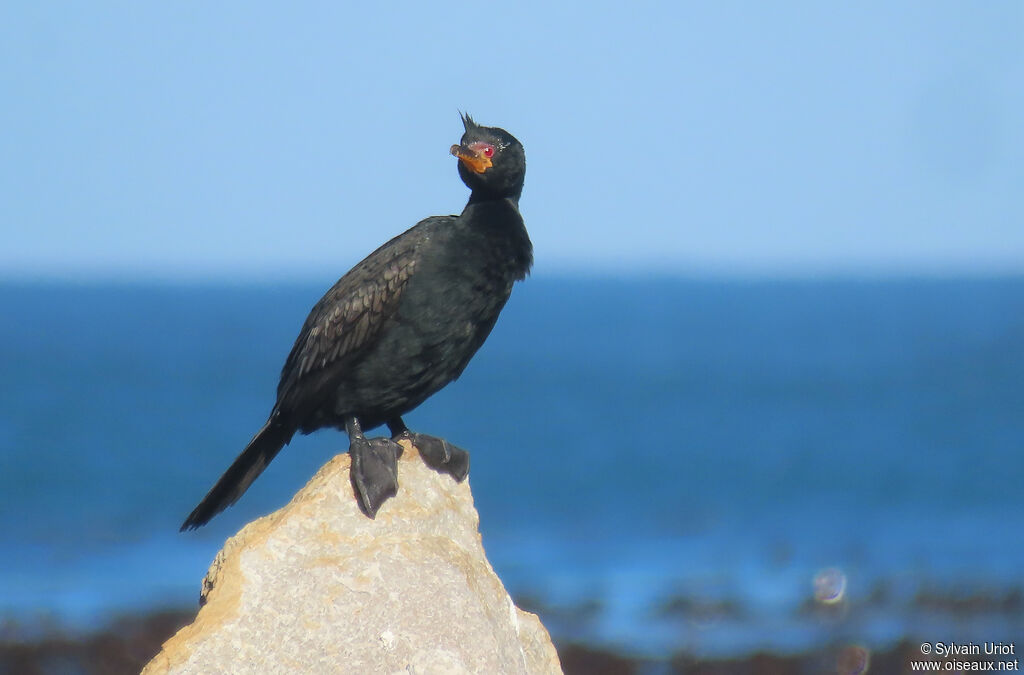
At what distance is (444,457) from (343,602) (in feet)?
3.45

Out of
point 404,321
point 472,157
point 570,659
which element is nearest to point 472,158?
point 472,157

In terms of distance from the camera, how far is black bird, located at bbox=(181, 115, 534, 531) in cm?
648

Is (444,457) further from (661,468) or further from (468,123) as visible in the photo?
(661,468)

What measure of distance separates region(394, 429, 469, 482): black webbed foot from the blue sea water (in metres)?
7.91

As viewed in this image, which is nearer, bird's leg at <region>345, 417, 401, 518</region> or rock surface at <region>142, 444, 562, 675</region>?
rock surface at <region>142, 444, 562, 675</region>

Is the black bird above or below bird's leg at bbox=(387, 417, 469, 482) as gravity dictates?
above

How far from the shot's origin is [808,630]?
571 inches

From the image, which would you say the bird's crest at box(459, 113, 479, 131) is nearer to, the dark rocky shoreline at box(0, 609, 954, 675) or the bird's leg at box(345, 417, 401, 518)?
the bird's leg at box(345, 417, 401, 518)

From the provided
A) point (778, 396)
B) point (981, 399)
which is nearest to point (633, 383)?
point (778, 396)

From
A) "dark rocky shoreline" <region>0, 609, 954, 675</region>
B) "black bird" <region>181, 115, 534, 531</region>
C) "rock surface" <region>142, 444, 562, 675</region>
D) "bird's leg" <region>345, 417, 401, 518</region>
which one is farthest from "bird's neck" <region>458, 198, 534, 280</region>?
"dark rocky shoreline" <region>0, 609, 954, 675</region>

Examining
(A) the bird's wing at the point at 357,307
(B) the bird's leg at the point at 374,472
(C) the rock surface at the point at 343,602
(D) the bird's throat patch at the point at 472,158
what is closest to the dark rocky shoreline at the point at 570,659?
(A) the bird's wing at the point at 357,307

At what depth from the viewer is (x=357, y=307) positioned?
258 inches

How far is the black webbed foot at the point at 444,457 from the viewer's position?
246 inches

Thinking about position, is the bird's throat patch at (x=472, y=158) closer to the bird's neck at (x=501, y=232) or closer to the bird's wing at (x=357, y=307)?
the bird's neck at (x=501, y=232)
